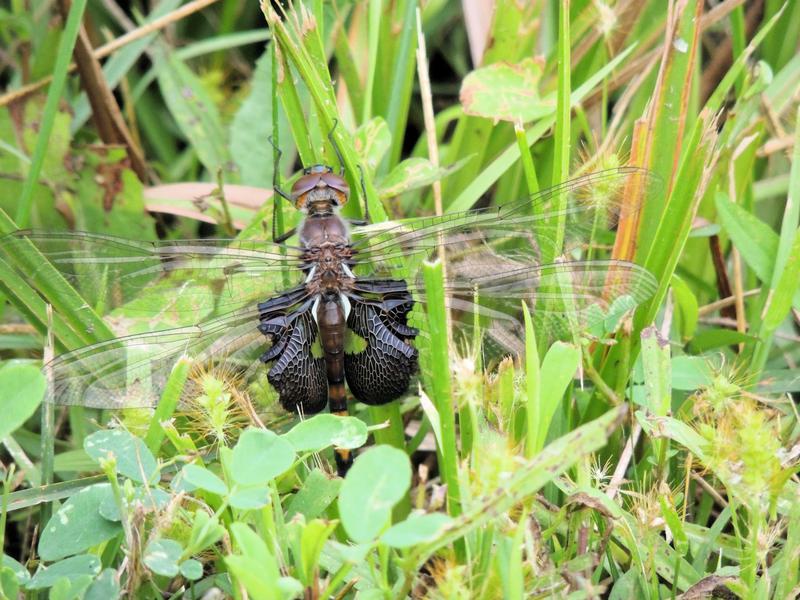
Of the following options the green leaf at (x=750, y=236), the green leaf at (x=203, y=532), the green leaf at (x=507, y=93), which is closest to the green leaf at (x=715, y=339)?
the green leaf at (x=750, y=236)

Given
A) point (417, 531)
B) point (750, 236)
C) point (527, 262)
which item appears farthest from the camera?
point (750, 236)

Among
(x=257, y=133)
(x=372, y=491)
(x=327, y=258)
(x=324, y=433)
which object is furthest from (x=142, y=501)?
(x=257, y=133)

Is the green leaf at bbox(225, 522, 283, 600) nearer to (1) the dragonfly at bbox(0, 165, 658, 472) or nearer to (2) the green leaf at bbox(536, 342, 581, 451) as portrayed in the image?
(2) the green leaf at bbox(536, 342, 581, 451)

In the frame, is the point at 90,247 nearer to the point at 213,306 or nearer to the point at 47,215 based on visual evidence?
the point at 213,306

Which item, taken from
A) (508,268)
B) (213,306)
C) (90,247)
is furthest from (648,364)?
(90,247)

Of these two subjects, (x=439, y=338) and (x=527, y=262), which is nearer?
(x=439, y=338)

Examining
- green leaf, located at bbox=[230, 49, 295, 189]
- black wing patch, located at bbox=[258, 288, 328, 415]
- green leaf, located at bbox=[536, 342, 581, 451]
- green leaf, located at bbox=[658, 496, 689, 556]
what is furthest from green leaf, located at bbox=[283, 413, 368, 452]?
green leaf, located at bbox=[230, 49, 295, 189]

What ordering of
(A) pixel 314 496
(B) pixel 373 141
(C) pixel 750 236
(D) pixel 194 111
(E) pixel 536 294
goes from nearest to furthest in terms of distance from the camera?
(A) pixel 314 496 → (E) pixel 536 294 → (C) pixel 750 236 → (B) pixel 373 141 → (D) pixel 194 111

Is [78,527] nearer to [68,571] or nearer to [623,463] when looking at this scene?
[68,571]
